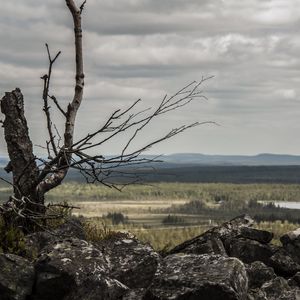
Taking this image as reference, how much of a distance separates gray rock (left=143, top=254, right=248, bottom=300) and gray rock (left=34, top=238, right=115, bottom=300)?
1.13 metres

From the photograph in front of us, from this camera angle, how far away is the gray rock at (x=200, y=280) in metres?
13.8

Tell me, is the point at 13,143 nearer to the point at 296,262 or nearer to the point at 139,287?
the point at 139,287

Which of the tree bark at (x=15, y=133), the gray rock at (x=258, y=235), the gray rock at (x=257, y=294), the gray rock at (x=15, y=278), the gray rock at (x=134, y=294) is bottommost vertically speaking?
the gray rock at (x=257, y=294)

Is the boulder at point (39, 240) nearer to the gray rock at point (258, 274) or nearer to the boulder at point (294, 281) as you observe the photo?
the gray rock at point (258, 274)

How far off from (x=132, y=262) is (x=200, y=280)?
248cm

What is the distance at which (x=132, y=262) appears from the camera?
1617 cm

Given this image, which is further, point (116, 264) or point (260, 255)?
point (260, 255)

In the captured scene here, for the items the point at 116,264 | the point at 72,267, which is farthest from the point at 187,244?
the point at 72,267

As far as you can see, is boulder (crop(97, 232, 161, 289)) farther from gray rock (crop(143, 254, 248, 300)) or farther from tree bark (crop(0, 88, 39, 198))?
tree bark (crop(0, 88, 39, 198))

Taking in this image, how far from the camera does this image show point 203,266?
1472cm

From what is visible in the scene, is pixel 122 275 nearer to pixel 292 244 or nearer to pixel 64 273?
pixel 64 273

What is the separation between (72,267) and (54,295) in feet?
2.11

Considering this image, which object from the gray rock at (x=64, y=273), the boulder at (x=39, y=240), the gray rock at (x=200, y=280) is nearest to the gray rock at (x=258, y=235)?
the boulder at (x=39, y=240)

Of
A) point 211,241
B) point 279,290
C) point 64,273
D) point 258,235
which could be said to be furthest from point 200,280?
point 258,235
